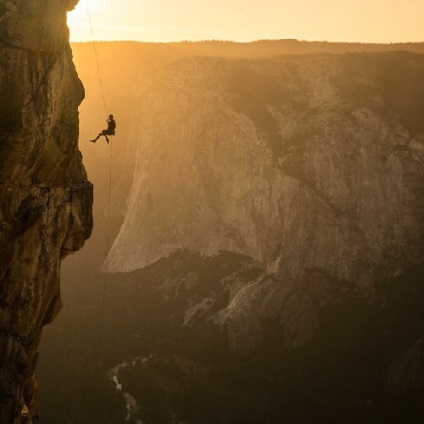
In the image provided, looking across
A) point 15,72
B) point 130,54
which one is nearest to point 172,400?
point 15,72

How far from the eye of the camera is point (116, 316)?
54.3 m

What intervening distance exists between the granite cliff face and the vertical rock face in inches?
1380

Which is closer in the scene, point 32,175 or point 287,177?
point 32,175

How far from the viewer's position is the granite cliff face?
176 feet

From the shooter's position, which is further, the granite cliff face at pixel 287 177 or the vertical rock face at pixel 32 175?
the granite cliff face at pixel 287 177

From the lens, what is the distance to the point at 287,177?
58094 millimetres

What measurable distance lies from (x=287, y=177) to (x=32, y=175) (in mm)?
43687

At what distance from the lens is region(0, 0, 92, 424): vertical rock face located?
1430 centimetres

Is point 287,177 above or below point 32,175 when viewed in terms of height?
above

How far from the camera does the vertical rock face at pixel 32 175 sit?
14305 mm

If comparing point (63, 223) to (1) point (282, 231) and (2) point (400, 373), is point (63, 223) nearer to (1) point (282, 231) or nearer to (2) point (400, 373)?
(2) point (400, 373)

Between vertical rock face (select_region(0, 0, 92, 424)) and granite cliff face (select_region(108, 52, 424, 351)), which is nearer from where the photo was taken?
vertical rock face (select_region(0, 0, 92, 424))

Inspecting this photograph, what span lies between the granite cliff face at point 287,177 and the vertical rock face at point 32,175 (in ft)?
115

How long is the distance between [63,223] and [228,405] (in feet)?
89.8
